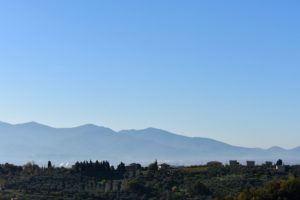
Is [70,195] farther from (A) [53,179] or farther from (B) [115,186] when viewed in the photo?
(A) [53,179]

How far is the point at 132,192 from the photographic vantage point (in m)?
72.8

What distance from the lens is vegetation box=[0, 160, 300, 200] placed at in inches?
2751

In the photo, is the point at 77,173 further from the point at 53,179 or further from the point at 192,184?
the point at 192,184

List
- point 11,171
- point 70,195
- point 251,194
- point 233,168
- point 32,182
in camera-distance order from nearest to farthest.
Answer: point 251,194, point 70,195, point 32,182, point 233,168, point 11,171

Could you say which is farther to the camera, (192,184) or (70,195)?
(192,184)

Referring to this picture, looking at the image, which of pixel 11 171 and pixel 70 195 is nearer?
pixel 70 195

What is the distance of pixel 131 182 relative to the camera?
75.7 metres

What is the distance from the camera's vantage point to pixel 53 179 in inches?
3302

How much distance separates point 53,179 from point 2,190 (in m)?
9.92

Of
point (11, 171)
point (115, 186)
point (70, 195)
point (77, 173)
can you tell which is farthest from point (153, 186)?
point (11, 171)

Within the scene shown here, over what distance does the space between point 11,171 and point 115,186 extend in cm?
2499

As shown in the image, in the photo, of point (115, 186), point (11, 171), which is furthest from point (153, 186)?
point (11, 171)

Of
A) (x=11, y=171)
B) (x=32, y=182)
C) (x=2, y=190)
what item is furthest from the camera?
(x=11, y=171)

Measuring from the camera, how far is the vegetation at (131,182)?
69.9 metres
